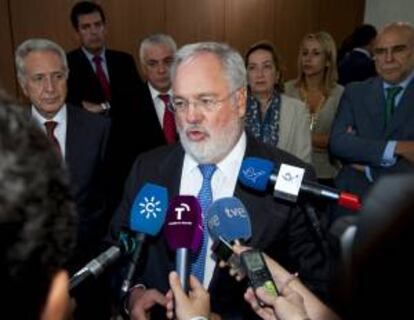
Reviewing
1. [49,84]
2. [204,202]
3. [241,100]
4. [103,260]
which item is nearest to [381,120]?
[241,100]

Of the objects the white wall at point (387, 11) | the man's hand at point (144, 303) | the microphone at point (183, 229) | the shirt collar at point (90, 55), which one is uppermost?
the white wall at point (387, 11)

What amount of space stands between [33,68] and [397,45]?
1707mm

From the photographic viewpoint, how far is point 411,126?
229 centimetres

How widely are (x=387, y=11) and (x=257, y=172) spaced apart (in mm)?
6280

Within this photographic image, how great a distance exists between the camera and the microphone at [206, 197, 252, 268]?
3.87 feet

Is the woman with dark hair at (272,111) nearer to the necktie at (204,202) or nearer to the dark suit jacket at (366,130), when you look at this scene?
the dark suit jacket at (366,130)

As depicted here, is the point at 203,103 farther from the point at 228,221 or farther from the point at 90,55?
the point at 90,55

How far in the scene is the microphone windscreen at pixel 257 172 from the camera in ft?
4.63

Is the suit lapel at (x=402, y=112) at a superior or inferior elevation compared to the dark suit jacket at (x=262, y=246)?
superior

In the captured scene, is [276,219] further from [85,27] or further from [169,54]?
[85,27]

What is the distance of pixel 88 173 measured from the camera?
205 centimetres

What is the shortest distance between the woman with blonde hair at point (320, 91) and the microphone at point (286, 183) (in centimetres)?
155

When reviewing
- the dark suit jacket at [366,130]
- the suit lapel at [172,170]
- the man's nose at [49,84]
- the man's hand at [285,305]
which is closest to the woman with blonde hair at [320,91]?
the dark suit jacket at [366,130]

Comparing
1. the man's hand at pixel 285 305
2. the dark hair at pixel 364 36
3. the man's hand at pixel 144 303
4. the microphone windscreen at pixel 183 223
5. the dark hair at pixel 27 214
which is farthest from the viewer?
the dark hair at pixel 364 36
